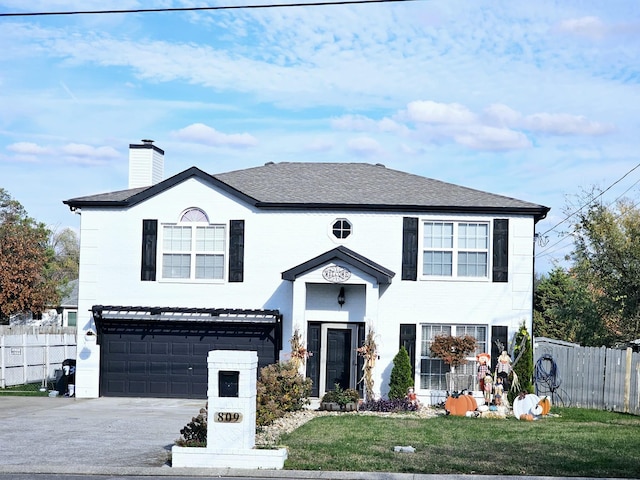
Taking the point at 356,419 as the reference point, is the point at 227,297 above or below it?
above

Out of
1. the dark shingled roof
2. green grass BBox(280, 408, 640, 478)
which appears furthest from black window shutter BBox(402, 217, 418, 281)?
green grass BBox(280, 408, 640, 478)

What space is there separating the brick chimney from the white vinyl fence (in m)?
6.90

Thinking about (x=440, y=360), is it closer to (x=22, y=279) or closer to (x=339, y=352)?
(x=339, y=352)

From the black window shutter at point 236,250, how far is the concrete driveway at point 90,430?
3587 millimetres

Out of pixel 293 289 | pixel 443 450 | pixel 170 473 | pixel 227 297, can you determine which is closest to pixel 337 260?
pixel 293 289

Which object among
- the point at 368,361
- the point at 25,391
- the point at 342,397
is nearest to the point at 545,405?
the point at 368,361

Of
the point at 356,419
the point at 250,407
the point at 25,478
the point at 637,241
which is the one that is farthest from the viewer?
the point at 637,241

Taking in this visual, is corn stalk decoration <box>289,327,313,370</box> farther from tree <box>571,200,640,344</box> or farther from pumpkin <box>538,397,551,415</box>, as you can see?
tree <box>571,200,640,344</box>

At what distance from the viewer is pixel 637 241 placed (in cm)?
→ 3259

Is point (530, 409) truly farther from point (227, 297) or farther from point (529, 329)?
point (227, 297)

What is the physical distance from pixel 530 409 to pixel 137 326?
435 inches

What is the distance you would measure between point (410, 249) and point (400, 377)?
11.7ft

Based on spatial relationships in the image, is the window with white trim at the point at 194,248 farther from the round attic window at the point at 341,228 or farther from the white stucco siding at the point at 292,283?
the round attic window at the point at 341,228

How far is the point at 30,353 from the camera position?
31.6m
